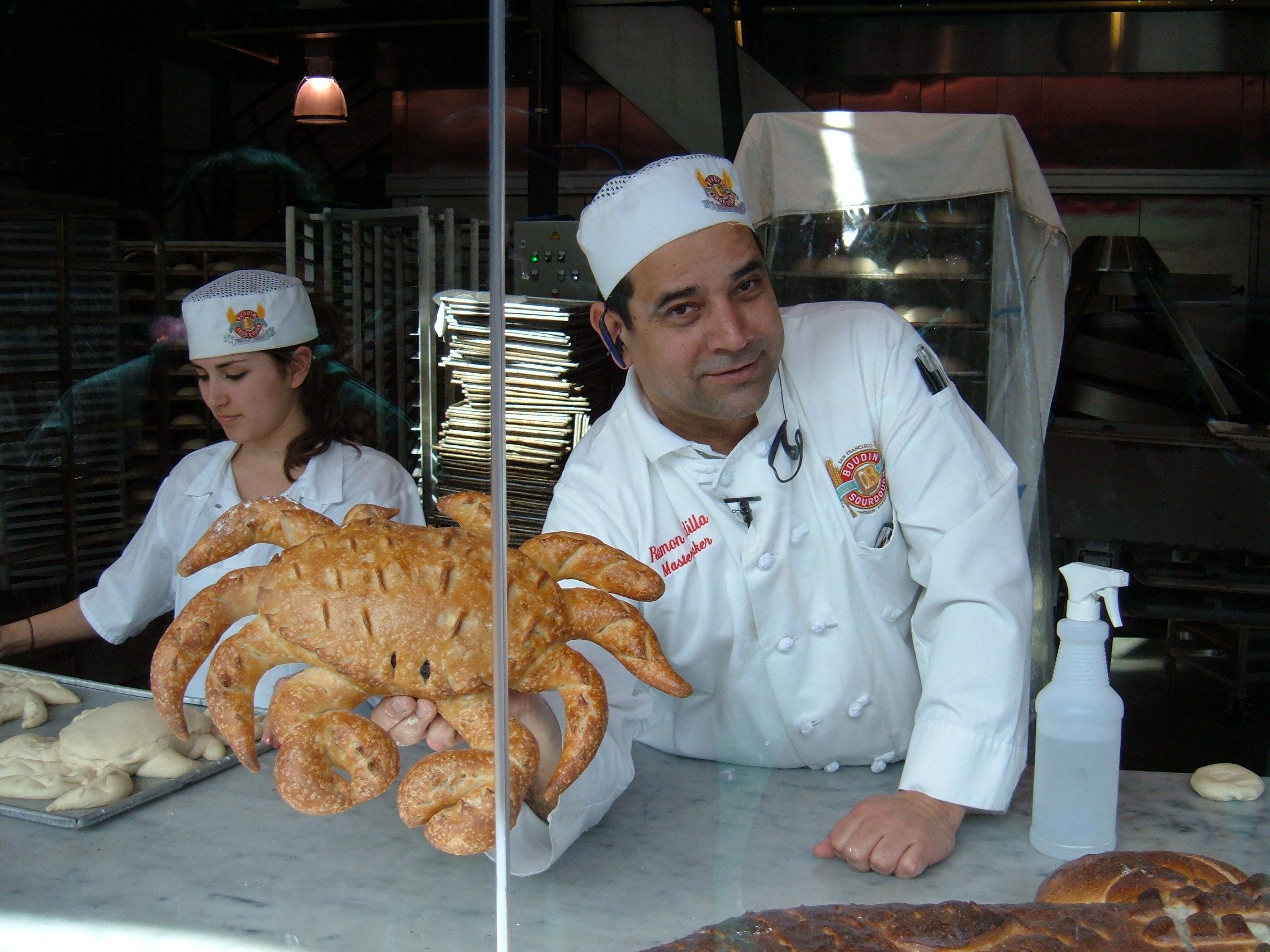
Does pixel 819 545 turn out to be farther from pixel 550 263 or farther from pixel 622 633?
pixel 622 633

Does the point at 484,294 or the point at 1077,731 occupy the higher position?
the point at 484,294

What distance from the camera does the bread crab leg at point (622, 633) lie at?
0.80 meters

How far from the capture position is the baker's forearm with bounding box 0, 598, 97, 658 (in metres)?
1.56

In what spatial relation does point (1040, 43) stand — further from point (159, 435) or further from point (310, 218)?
point (159, 435)

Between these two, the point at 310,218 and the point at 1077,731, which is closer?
the point at 1077,731

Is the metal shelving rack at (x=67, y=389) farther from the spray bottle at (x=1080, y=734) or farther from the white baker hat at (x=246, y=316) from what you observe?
the spray bottle at (x=1080, y=734)

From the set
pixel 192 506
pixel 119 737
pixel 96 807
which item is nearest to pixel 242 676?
pixel 96 807

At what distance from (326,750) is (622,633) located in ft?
0.76

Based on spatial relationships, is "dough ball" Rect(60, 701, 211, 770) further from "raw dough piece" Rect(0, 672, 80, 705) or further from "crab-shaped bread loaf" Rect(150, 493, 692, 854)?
"crab-shaped bread loaf" Rect(150, 493, 692, 854)

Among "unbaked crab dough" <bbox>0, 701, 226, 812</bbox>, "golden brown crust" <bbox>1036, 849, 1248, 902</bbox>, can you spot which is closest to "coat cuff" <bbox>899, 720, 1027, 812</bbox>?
"golden brown crust" <bbox>1036, 849, 1248, 902</bbox>

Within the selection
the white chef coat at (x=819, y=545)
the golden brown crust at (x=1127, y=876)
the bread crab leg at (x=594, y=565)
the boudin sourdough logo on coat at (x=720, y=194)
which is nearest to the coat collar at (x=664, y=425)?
the white chef coat at (x=819, y=545)

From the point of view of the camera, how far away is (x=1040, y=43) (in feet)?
8.05

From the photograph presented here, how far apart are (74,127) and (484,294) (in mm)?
805

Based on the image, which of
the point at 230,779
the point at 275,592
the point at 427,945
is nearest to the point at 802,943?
the point at 427,945
